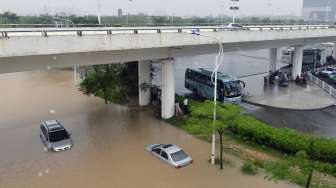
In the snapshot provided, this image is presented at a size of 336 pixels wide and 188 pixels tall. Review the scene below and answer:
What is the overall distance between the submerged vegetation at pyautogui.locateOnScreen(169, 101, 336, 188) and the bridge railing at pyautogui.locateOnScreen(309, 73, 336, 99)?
13.7m

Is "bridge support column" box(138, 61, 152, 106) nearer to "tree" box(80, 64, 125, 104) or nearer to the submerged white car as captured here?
"tree" box(80, 64, 125, 104)

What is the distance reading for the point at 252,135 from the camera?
16891 millimetres

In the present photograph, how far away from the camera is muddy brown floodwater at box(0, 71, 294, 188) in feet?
43.9

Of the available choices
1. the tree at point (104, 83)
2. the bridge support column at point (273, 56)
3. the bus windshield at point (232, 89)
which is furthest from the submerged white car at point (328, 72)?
the tree at point (104, 83)

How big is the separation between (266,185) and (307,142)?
10.9 feet

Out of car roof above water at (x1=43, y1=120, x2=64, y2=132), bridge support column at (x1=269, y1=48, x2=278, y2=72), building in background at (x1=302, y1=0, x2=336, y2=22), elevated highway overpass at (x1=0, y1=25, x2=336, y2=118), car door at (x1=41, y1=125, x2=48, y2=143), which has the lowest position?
car door at (x1=41, y1=125, x2=48, y2=143)

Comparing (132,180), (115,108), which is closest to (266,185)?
(132,180)

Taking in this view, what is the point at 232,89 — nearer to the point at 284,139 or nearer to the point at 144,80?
the point at 144,80

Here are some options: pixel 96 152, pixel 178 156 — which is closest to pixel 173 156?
pixel 178 156

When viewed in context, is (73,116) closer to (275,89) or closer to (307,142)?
(307,142)

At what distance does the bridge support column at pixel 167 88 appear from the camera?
20.0m

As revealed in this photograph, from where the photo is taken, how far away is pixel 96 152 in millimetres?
16094

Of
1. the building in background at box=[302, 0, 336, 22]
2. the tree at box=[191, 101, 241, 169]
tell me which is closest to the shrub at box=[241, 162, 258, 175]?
the tree at box=[191, 101, 241, 169]

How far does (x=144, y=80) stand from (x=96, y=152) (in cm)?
838
